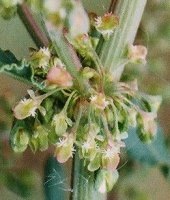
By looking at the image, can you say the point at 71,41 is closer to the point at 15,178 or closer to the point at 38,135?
the point at 38,135

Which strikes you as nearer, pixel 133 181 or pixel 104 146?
pixel 104 146

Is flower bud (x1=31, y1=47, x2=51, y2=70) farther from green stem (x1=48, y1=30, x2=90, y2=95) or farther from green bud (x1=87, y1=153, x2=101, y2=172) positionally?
green bud (x1=87, y1=153, x2=101, y2=172)

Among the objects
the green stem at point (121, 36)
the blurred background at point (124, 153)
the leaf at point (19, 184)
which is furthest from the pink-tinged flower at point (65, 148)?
the leaf at point (19, 184)

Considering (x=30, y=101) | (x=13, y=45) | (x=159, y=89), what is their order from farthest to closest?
1. (x=13, y=45)
2. (x=159, y=89)
3. (x=30, y=101)

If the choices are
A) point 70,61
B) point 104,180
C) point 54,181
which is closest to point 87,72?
point 70,61

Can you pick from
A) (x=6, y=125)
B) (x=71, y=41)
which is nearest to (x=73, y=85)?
(x=71, y=41)

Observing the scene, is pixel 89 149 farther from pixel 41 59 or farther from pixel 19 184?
pixel 19 184

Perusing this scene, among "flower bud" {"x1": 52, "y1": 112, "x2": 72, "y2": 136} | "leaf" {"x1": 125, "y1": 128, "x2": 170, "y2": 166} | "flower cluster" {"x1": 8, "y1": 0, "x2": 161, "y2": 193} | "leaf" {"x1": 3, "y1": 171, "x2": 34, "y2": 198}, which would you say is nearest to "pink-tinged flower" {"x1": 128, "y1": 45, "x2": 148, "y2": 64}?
"flower cluster" {"x1": 8, "y1": 0, "x2": 161, "y2": 193}
